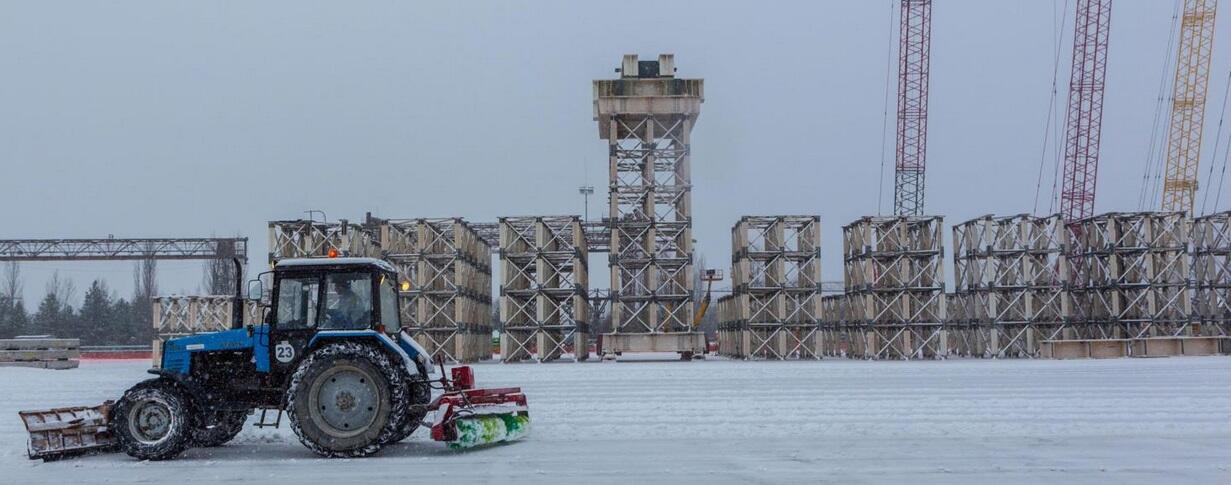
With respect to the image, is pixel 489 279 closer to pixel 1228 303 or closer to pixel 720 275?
pixel 720 275

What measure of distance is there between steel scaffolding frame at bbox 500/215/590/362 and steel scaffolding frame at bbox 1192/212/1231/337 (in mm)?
26615

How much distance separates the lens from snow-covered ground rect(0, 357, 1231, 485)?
35.6 ft

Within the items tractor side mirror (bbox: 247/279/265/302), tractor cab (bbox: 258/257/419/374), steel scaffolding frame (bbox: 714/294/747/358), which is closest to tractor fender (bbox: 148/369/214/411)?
tractor cab (bbox: 258/257/419/374)

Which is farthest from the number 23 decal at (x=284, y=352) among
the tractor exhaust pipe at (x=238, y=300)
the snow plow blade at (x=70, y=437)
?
the snow plow blade at (x=70, y=437)

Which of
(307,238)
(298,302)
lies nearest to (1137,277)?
(307,238)

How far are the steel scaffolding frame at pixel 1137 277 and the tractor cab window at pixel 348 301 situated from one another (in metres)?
37.0

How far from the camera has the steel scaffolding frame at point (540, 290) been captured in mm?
41594

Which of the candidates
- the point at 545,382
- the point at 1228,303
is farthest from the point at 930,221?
the point at 545,382

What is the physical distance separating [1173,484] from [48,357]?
42.1 meters

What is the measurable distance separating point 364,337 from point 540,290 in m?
28.7

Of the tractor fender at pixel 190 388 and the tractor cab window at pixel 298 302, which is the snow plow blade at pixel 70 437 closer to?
the tractor fender at pixel 190 388

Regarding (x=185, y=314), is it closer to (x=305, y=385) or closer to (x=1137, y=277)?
(x=305, y=385)

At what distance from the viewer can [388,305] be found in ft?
43.8

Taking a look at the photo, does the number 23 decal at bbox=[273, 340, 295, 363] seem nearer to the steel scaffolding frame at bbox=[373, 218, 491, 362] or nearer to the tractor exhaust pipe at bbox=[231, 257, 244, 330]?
the tractor exhaust pipe at bbox=[231, 257, 244, 330]
